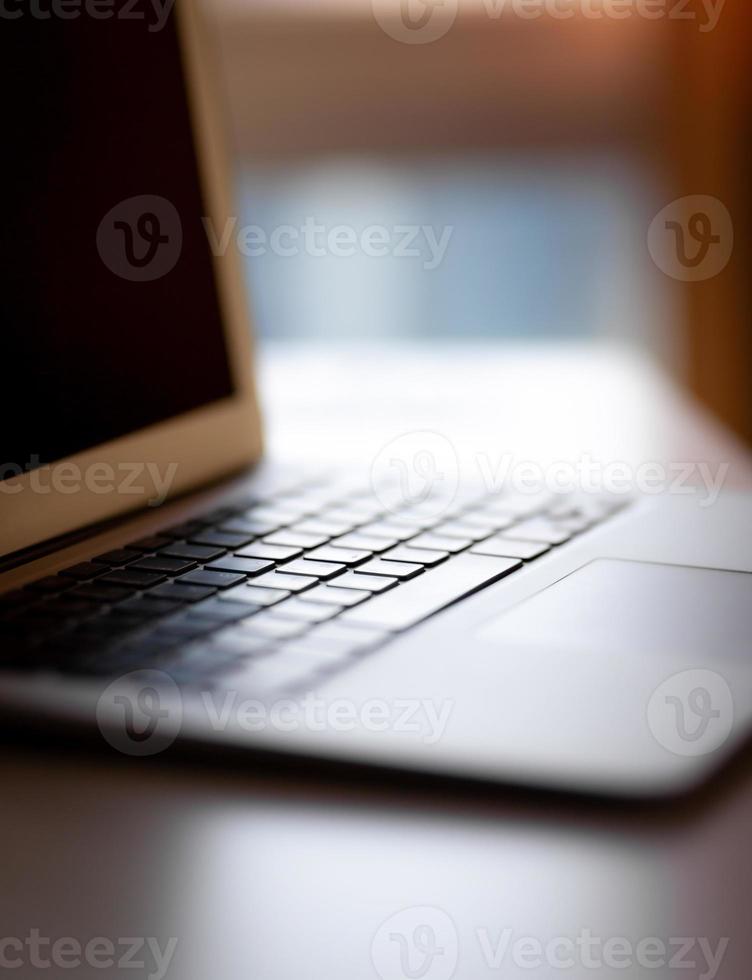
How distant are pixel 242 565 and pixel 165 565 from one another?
4 centimetres

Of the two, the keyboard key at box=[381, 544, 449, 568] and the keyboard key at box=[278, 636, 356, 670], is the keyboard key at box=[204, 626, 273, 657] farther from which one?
the keyboard key at box=[381, 544, 449, 568]

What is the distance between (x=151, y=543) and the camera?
0.59 meters

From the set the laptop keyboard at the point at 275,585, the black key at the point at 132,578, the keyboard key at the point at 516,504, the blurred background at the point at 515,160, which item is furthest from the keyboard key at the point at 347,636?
the blurred background at the point at 515,160

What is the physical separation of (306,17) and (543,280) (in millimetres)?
668

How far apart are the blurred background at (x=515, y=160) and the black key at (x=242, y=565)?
4.75ft

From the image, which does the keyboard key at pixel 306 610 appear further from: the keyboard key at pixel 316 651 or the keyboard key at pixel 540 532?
the keyboard key at pixel 540 532

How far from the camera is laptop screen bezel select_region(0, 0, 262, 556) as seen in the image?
612mm

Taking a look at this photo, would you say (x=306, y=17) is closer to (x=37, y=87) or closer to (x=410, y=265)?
(x=410, y=265)

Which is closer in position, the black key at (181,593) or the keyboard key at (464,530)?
the black key at (181,593)

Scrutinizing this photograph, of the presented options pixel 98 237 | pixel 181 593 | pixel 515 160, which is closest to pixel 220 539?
pixel 181 593

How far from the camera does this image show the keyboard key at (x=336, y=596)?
1.60 feet

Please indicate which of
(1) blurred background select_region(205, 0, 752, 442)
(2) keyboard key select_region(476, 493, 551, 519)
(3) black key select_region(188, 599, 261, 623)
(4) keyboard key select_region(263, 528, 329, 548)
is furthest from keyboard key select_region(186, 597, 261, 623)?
(1) blurred background select_region(205, 0, 752, 442)

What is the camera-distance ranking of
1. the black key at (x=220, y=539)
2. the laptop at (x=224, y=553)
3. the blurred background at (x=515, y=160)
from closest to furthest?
1. the laptop at (x=224, y=553)
2. the black key at (x=220, y=539)
3. the blurred background at (x=515, y=160)

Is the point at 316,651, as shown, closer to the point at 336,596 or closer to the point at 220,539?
the point at 336,596
